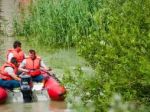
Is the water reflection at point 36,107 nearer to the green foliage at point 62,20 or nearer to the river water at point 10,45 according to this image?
the river water at point 10,45

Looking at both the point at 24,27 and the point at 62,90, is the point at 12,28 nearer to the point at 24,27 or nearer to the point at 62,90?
the point at 24,27

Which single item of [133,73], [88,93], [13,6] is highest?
[133,73]

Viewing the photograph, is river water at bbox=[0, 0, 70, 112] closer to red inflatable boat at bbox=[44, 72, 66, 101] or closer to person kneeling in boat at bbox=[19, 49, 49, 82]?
red inflatable boat at bbox=[44, 72, 66, 101]

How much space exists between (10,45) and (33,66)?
6815 mm

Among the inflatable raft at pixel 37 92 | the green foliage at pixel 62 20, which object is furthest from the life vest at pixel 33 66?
the green foliage at pixel 62 20

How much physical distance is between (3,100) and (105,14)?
13.9 feet

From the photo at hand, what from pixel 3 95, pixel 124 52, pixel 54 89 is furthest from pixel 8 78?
pixel 124 52

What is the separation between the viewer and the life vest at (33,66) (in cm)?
1171

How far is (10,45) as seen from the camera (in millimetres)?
18391

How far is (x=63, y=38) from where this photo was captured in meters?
16.8

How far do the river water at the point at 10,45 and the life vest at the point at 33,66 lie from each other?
→ 2.80ft

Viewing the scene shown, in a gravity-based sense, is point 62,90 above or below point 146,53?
below

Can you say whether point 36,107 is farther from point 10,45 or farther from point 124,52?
point 10,45

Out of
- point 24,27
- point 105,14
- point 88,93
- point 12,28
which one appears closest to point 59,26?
point 24,27
